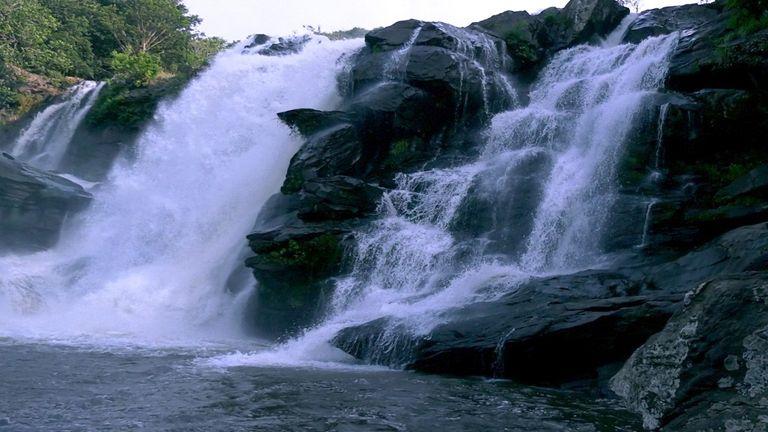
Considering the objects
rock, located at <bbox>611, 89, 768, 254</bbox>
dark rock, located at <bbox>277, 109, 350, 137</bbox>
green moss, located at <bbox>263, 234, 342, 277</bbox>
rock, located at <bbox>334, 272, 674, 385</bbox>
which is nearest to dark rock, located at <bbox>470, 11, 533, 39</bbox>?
dark rock, located at <bbox>277, 109, 350, 137</bbox>

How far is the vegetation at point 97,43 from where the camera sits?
33.2m

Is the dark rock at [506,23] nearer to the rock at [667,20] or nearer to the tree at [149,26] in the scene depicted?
the rock at [667,20]

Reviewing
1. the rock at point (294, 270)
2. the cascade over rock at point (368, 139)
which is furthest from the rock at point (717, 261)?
the cascade over rock at point (368, 139)

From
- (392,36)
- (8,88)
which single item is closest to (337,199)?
(392,36)

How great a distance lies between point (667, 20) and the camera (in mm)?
22531

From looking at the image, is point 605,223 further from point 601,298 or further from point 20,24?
point 20,24

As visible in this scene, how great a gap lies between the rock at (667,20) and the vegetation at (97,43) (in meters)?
18.2

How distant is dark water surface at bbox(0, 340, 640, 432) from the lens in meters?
7.14

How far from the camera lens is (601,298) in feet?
35.7

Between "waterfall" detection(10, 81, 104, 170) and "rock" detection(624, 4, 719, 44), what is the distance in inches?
911

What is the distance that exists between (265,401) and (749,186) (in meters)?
10.5

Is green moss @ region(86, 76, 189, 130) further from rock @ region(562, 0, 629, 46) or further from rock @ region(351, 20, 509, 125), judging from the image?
rock @ region(562, 0, 629, 46)

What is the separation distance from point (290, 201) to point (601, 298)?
10080 millimetres

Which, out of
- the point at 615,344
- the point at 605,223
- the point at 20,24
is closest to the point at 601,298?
the point at 615,344
